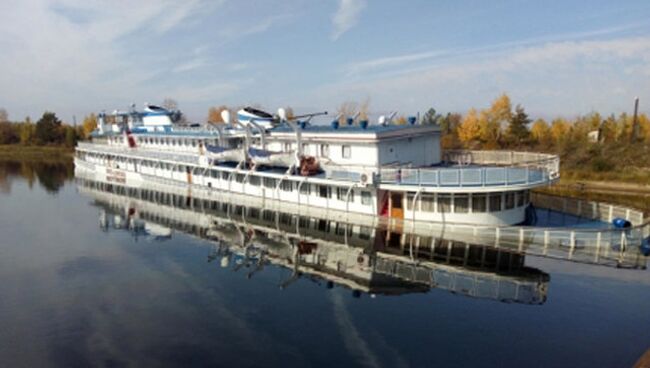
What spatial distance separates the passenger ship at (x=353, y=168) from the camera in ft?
105

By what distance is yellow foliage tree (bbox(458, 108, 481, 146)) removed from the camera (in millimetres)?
91606

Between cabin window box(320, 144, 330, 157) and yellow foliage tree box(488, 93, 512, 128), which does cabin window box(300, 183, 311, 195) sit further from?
yellow foliage tree box(488, 93, 512, 128)

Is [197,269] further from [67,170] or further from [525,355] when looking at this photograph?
[67,170]

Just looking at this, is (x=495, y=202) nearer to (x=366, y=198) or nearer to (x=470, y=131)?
(x=366, y=198)

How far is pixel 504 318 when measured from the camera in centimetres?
2186

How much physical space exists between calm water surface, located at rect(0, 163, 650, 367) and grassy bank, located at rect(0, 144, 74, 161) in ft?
317

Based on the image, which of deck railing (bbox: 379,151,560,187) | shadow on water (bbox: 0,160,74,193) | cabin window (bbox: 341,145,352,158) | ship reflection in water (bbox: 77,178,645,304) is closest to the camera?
ship reflection in water (bbox: 77,178,645,304)

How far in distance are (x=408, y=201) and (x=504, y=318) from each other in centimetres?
1412

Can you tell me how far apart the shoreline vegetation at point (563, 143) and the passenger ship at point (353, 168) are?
16.8ft

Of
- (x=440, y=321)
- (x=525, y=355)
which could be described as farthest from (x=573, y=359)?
(x=440, y=321)

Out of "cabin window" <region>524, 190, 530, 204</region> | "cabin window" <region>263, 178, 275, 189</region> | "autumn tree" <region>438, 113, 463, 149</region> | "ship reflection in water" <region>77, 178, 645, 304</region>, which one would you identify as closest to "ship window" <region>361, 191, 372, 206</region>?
"ship reflection in water" <region>77, 178, 645, 304</region>

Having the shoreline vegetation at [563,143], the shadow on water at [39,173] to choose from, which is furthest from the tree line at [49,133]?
the shadow on water at [39,173]

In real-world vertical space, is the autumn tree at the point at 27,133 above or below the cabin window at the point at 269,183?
above

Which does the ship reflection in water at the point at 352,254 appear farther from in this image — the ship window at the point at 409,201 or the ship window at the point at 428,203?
the ship window at the point at 428,203
